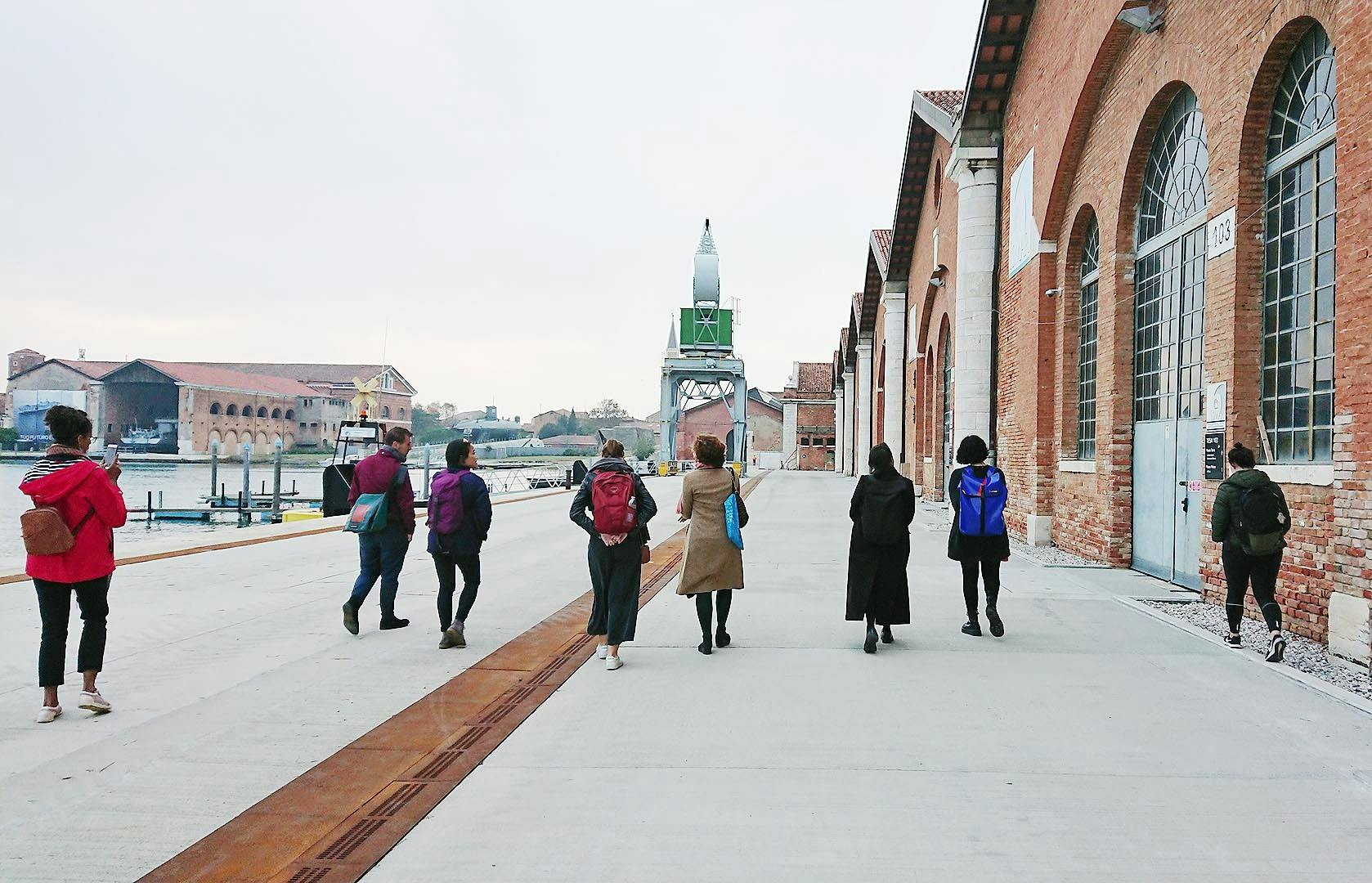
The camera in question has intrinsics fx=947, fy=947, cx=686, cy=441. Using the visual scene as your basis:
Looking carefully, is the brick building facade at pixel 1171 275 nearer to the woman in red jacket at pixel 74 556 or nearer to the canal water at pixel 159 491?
the woman in red jacket at pixel 74 556

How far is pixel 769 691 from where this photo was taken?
20.7ft

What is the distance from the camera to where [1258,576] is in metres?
7.25

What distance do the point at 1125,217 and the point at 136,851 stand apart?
1279 cm

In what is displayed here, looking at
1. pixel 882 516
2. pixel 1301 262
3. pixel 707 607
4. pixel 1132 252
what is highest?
pixel 1132 252

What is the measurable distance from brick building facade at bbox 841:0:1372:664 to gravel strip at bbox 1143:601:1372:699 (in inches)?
6.5

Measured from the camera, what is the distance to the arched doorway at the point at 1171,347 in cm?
1064

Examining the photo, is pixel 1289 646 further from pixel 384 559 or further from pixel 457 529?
pixel 384 559

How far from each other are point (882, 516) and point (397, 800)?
450 cm

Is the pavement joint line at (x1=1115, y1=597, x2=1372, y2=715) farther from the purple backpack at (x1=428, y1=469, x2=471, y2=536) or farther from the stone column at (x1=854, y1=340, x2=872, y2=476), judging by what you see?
the stone column at (x1=854, y1=340, x2=872, y2=476)

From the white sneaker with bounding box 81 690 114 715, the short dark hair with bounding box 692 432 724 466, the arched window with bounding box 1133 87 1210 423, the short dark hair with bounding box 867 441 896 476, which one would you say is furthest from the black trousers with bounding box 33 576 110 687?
the arched window with bounding box 1133 87 1210 423

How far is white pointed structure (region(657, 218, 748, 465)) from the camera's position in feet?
192

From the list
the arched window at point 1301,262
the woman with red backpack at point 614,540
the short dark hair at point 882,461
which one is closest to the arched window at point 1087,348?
the arched window at point 1301,262

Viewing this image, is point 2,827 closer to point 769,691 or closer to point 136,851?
point 136,851

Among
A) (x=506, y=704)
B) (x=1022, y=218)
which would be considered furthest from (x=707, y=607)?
(x=1022, y=218)
